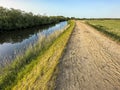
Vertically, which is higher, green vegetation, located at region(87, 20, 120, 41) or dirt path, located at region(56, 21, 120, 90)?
dirt path, located at region(56, 21, 120, 90)

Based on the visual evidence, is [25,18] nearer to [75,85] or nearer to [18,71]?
[18,71]

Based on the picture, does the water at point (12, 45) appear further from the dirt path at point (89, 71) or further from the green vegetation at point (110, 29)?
the green vegetation at point (110, 29)

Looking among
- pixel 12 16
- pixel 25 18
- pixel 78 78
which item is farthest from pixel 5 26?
pixel 78 78

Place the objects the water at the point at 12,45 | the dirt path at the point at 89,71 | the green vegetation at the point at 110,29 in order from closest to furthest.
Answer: the dirt path at the point at 89,71
the water at the point at 12,45
the green vegetation at the point at 110,29

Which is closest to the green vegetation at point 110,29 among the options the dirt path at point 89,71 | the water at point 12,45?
the dirt path at point 89,71

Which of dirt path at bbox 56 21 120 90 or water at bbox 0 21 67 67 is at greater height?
dirt path at bbox 56 21 120 90

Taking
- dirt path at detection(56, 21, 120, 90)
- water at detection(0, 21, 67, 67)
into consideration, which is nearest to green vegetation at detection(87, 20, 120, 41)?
dirt path at detection(56, 21, 120, 90)

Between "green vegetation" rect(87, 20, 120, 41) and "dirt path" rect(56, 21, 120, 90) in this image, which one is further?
"green vegetation" rect(87, 20, 120, 41)


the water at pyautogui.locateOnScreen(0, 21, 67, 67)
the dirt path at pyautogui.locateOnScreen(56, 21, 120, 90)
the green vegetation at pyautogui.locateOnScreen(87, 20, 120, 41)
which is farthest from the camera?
the green vegetation at pyautogui.locateOnScreen(87, 20, 120, 41)

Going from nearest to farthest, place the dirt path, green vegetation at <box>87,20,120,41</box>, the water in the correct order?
1. the dirt path
2. the water
3. green vegetation at <box>87,20,120,41</box>

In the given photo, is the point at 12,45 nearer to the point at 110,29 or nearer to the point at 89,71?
the point at 89,71

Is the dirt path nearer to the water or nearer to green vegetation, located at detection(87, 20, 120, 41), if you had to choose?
the water

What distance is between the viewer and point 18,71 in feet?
36.0

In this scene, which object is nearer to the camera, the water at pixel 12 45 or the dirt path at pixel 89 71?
the dirt path at pixel 89 71
